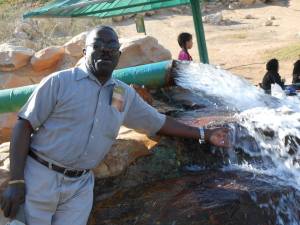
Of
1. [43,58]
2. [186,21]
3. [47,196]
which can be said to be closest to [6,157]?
[47,196]

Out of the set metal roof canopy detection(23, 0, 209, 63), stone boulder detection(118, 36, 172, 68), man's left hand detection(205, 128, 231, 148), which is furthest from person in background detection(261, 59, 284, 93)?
man's left hand detection(205, 128, 231, 148)

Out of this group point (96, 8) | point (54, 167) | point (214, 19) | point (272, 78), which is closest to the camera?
point (54, 167)

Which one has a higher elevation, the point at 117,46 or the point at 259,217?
the point at 117,46

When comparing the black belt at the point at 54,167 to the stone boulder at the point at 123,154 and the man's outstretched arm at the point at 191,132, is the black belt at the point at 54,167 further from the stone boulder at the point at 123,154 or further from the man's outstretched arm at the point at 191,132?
the man's outstretched arm at the point at 191,132

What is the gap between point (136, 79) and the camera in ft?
13.4

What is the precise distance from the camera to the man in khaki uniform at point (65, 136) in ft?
8.00

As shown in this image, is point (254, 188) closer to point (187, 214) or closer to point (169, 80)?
point (187, 214)

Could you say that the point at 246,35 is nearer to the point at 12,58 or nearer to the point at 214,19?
the point at 214,19

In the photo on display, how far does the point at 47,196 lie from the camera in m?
2.49

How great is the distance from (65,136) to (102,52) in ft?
1.37

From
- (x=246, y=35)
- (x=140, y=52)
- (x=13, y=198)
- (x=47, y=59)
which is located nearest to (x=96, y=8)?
(x=47, y=59)

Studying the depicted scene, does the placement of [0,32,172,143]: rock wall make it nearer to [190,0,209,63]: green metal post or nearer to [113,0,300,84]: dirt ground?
[190,0,209,63]: green metal post

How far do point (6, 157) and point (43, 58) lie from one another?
317 cm

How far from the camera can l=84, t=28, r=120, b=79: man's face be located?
2.55 meters
